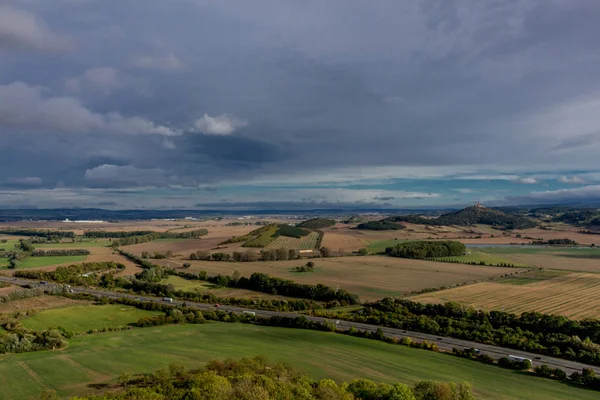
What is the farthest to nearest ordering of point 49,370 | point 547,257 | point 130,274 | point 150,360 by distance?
point 547,257 → point 130,274 → point 150,360 → point 49,370

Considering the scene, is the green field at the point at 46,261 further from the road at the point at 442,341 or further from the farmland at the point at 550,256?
the farmland at the point at 550,256

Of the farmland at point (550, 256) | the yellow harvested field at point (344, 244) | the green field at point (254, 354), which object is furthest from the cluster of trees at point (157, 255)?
the farmland at point (550, 256)

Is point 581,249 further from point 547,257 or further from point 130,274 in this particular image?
point 130,274

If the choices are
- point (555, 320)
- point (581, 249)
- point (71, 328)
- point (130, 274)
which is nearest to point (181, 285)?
point (130, 274)

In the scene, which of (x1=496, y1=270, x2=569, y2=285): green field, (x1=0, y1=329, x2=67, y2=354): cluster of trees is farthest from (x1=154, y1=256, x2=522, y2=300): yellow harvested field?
(x1=0, y1=329, x2=67, y2=354): cluster of trees

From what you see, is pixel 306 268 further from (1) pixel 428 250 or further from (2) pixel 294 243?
(2) pixel 294 243

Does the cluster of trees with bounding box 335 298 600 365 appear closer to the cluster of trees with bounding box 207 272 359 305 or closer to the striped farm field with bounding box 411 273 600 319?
the striped farm field with bounding box 411 273 600 319
